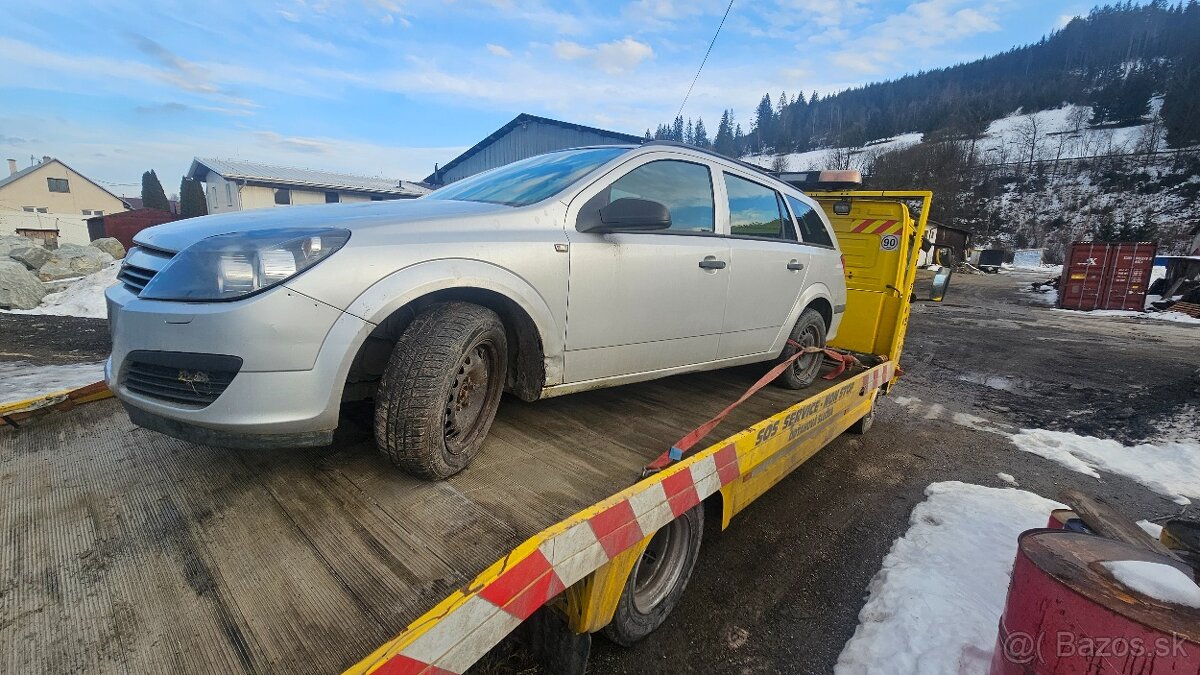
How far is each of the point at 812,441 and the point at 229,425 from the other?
3123 millimetres

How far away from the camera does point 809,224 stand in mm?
3908

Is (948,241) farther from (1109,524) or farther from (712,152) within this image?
(1109,524)

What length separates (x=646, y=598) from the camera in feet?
7.86

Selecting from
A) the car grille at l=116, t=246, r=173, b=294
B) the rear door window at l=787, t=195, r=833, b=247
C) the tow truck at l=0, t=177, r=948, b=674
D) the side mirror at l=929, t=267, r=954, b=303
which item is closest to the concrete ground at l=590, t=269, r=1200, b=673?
the tow truck at l=0, t=177, r=948, b=674

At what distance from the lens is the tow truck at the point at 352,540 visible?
130 centimetres

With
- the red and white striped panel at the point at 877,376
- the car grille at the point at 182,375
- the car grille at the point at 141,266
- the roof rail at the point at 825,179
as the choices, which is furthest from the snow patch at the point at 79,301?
the red and white striped panel at the point at 877,376

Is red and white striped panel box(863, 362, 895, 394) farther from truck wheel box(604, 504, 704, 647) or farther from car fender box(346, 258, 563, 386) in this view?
car fender box(346, 258, 563, 386)

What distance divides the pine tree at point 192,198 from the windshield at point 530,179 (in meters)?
34.2

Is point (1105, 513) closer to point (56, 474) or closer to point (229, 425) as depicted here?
point (229, 425)

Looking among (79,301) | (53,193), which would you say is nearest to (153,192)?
(53,193)

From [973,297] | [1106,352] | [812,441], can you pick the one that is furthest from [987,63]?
[812,441]

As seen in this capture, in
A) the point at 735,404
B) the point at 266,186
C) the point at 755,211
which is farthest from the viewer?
the point at 266,186

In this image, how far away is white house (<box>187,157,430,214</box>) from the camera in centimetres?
2378

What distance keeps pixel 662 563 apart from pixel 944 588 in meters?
1.50
